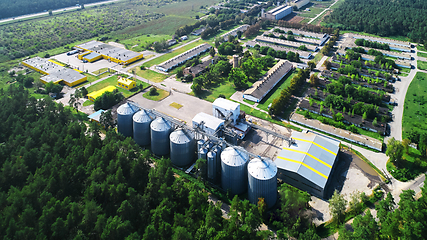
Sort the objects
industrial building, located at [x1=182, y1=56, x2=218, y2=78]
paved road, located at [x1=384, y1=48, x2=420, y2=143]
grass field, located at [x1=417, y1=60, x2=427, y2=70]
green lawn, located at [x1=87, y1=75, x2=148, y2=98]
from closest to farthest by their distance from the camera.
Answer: paved road, located at [x1=384, y1=48, x2=420, y2=143], green lawn, located at [x1=87, y1=75, x2=148, y2=98], industrial building, located at [x1=182, y1=56, x2=218, y2=78], grass field, located at [x1=417, y1=60, x2=427, y2=70]

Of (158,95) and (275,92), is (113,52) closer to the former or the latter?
(158,95)

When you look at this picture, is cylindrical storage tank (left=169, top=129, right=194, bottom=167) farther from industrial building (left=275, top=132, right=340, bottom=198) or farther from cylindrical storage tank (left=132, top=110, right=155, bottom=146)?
industrial building (left=275, top=132, right=340, bottom=198)

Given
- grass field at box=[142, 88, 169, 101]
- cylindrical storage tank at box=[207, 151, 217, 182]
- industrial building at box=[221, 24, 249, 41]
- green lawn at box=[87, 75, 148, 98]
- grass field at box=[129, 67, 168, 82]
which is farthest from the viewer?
industrial building at box=[221, 24, 249, 41]

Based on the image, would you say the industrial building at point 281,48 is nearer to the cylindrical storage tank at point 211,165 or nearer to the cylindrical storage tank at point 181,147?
the cylindrical storage tank at point 181,147

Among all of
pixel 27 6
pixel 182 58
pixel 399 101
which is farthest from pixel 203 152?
pixel 27 6

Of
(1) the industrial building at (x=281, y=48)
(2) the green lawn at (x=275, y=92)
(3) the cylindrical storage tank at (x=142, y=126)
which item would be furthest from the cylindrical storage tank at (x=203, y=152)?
(1) the industrial building at (x=281, y=48)

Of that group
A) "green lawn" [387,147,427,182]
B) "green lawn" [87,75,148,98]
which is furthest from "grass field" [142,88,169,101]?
"green lawn" [387,147,427,182]
